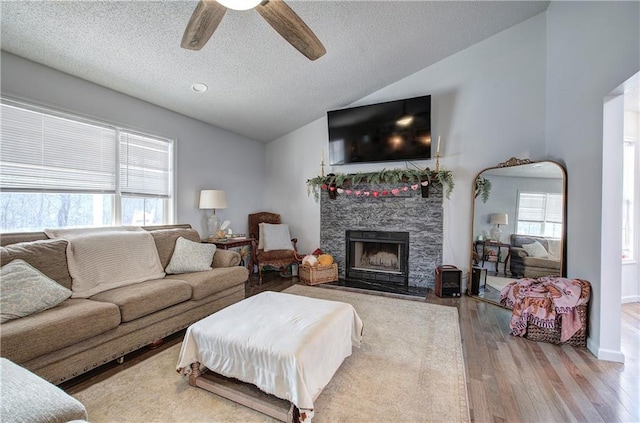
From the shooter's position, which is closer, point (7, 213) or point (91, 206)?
point (7, 213)

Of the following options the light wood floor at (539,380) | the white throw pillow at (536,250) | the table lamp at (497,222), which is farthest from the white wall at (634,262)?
the table lamp at (497,222)

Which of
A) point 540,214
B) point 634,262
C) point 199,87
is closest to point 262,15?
point 199,87

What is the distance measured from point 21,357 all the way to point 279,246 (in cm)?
332

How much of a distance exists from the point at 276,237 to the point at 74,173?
2.78 meters

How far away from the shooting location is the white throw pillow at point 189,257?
9.83ft

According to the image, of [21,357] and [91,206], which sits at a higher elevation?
[91,206]

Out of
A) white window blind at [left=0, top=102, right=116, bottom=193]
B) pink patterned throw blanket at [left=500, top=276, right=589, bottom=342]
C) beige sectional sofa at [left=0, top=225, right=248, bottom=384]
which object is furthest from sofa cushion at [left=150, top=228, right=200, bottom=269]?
pink patterned throw blanket at [left=500, top=276, right=589, bottom=342]

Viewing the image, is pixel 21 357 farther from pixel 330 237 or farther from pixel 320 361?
pixel 330 237

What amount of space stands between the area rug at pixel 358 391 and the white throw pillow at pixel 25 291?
66cm

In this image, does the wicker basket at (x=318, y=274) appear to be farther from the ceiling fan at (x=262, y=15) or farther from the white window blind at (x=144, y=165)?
the ceiling fan at (x=262, y=15)

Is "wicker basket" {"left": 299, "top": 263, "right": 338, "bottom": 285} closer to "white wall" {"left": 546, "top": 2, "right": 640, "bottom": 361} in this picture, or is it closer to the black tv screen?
the black tv screen

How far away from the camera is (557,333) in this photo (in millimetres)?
2461

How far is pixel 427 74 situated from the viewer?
4188 mm

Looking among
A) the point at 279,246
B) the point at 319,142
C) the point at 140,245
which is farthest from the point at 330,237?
the point at 140,245
